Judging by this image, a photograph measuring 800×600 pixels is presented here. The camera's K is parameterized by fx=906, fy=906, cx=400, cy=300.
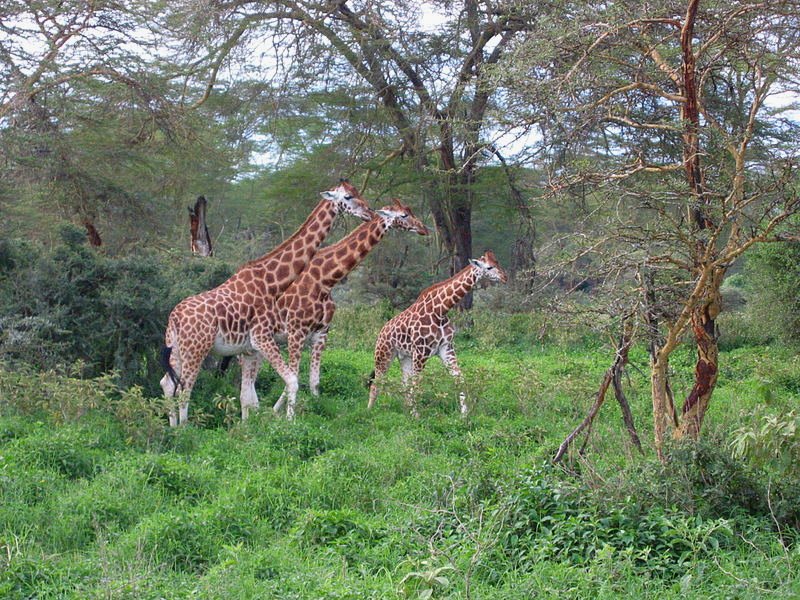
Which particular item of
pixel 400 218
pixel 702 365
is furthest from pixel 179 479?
pixel 400 218

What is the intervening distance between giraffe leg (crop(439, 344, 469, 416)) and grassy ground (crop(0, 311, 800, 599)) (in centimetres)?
46

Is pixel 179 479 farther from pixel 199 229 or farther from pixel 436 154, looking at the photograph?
pixel 436 154

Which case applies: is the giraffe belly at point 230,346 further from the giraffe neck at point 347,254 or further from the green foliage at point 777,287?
the green foliage at point 777,287

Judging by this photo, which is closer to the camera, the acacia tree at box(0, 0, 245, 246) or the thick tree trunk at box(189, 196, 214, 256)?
the acacia tree at box(0, 0, 245, 246)

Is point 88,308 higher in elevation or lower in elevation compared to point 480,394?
higher

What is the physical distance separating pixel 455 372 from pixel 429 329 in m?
0.53

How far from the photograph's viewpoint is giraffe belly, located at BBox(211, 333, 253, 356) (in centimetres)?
871

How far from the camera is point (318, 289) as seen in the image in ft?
30.9

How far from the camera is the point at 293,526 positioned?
222 inches

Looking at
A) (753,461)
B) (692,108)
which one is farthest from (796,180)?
(753,461)

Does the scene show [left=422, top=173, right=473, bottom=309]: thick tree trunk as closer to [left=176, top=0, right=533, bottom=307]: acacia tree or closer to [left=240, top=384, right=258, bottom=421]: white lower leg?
[left=176, top=0, right=533, bottom=307]: acacia tree

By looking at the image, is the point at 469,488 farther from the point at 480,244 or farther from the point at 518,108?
the point at 480,244

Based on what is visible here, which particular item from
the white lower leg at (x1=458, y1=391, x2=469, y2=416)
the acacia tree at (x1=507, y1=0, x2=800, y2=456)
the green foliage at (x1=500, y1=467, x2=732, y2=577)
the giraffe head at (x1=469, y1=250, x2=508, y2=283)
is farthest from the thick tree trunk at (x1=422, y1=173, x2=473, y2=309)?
the green foliage at (x1=500, y1=467, x2=732, y2=577)

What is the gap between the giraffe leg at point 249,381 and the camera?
908 centimetres
